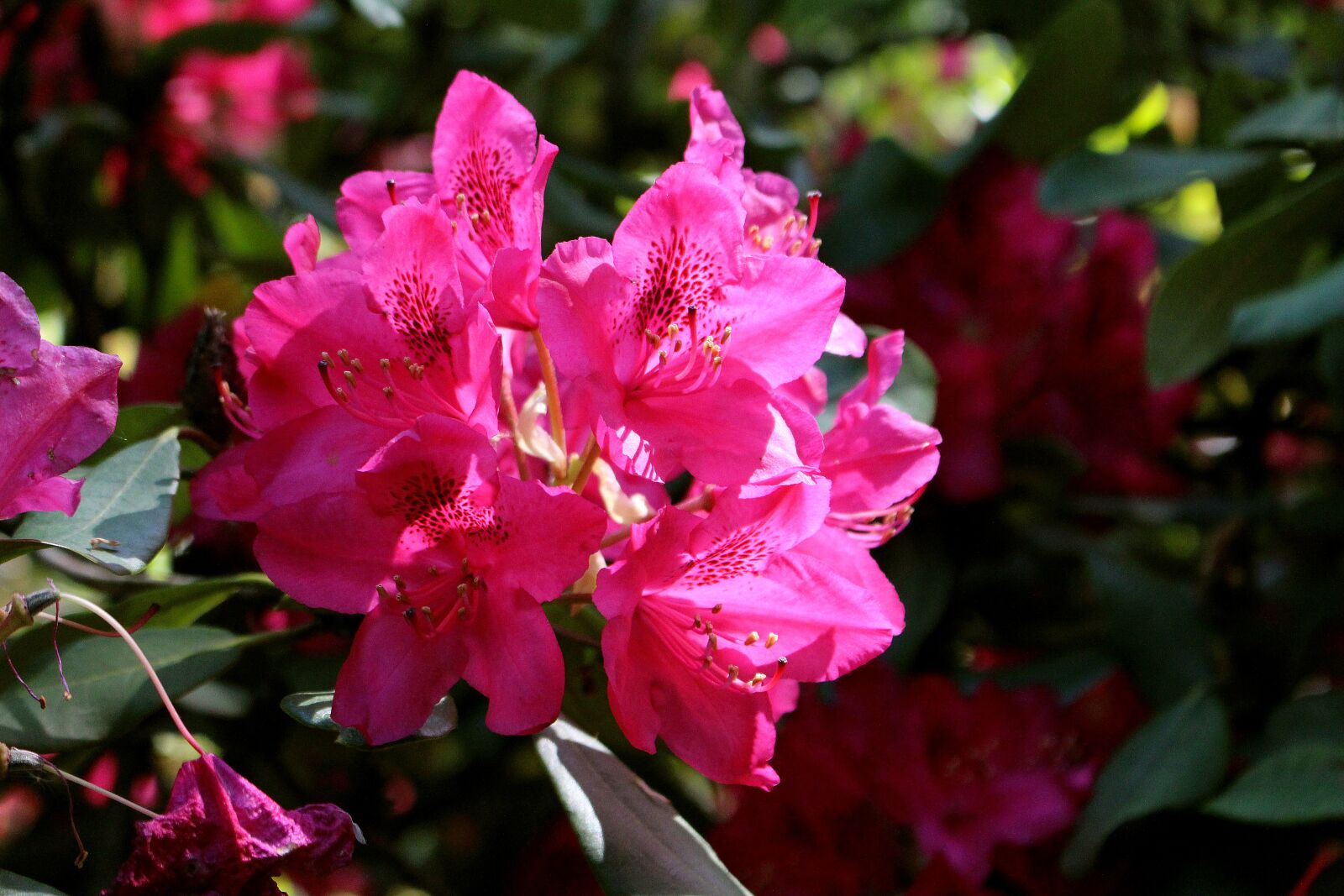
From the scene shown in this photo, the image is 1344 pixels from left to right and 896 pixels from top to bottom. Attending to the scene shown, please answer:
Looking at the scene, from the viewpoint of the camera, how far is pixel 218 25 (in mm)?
1526

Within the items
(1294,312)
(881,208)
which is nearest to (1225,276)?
(1294,312)

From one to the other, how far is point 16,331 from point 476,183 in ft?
0.97

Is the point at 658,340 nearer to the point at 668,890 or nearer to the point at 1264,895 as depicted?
the point at 668,890

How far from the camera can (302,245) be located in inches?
31.5

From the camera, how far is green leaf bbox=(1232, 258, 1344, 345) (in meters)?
1.07

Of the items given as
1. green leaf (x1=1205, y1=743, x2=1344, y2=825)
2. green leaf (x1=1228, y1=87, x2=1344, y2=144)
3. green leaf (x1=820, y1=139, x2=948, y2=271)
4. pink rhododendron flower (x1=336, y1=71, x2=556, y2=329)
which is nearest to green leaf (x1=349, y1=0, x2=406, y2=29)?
pink rhododendron flower (x1=336, y1=71, x2=556, y2=329)

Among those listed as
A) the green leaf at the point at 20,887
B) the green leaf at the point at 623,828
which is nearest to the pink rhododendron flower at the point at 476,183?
the green leaf at the point at 623,828

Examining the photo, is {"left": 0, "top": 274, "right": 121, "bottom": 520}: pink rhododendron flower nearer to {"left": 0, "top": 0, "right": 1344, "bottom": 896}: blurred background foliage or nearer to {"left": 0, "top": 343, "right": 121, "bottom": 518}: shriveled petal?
{"left": 0, "top": 343, "right": 121, "bottom": 518}: shriveled petal

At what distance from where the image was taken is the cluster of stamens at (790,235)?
2.76 feet

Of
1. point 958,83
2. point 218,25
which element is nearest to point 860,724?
point 218,25

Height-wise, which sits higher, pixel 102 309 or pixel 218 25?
pixel 218 25

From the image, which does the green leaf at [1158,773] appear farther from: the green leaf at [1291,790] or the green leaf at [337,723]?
the green leaf at [337,723]

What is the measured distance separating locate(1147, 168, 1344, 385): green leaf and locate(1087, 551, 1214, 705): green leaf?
0.85 feet

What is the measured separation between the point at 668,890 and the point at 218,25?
1286 millimetres
